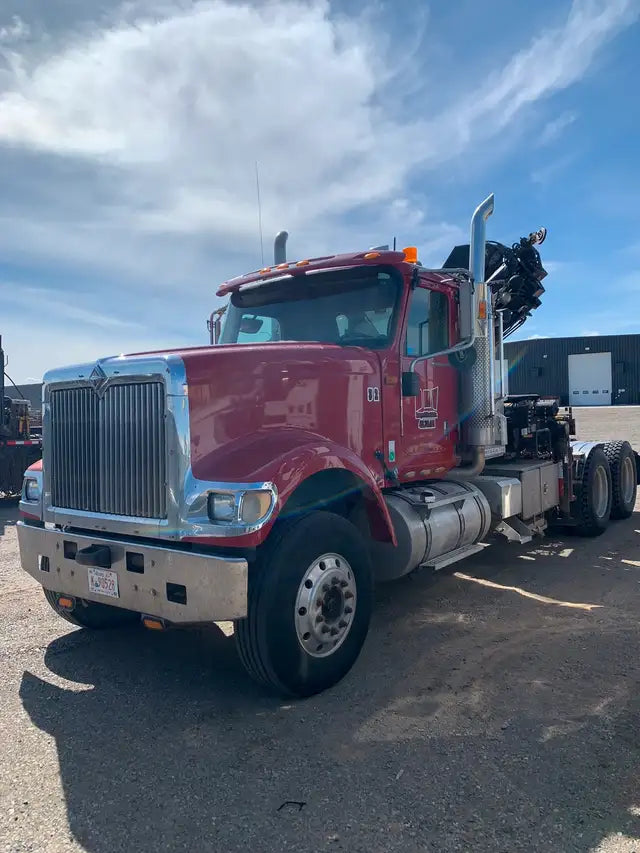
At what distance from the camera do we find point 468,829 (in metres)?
2.65

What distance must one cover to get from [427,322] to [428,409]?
74 cm

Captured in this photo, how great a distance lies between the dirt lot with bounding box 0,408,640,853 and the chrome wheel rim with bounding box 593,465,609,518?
343 cm

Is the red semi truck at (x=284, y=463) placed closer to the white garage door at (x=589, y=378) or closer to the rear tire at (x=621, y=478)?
the rear tire at (x=621, y=478)

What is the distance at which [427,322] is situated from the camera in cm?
559

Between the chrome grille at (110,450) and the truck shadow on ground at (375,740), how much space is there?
1.17 m

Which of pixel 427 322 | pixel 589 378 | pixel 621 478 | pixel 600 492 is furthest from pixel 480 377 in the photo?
pixel 589 378

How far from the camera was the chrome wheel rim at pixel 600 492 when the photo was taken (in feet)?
28.4

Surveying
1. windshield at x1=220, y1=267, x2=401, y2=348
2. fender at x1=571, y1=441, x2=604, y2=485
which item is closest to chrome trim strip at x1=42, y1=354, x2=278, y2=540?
windshield at x1=220, y1=267, x2=401, y2=348

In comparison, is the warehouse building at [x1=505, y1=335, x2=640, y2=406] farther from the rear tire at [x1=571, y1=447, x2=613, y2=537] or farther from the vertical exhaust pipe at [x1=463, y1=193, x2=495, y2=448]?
the vertical exhaust pipe at [x1=463, y1=193, x2=495, y2=448]

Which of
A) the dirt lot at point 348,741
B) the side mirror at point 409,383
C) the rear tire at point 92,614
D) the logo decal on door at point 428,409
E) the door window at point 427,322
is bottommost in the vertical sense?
the dirt lot at point 348,741

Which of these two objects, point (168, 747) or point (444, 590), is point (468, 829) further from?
point (444, 590)

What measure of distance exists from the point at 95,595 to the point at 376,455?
86.8 inches

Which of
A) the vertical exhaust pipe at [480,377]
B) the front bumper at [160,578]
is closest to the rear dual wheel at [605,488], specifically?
the vertical exhaust pipe at [480,377]

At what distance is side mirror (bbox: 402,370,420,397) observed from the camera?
17.0ft
